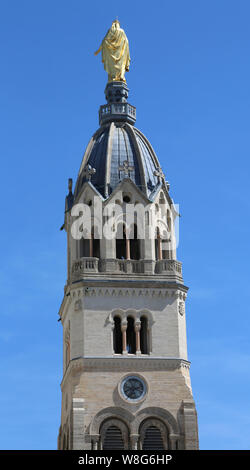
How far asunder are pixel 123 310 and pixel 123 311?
0.07 m

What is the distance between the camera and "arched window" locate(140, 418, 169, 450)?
234 feet

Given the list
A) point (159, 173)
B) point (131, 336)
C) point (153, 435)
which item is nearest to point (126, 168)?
point (159, 173)

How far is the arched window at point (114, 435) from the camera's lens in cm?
7106

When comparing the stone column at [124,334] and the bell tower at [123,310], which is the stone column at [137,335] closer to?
the bell tower at [123,310]

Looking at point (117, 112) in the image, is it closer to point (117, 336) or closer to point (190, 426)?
point (117, 336)

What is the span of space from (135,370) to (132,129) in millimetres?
18886

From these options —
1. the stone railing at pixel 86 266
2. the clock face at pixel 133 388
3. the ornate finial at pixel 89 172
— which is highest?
the ornate finial at pixel 89 172

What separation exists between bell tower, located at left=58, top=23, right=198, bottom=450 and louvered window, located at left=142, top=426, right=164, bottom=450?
6 cm

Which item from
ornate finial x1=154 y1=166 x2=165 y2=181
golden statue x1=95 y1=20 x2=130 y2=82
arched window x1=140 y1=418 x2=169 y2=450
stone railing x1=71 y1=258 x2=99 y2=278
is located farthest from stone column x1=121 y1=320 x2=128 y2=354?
golden statue x1=95 y1=20 x2=130 y2=82

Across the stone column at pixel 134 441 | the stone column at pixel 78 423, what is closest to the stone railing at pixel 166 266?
the stone column at pixel 78 423

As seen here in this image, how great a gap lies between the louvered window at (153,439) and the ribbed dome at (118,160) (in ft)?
55.3
